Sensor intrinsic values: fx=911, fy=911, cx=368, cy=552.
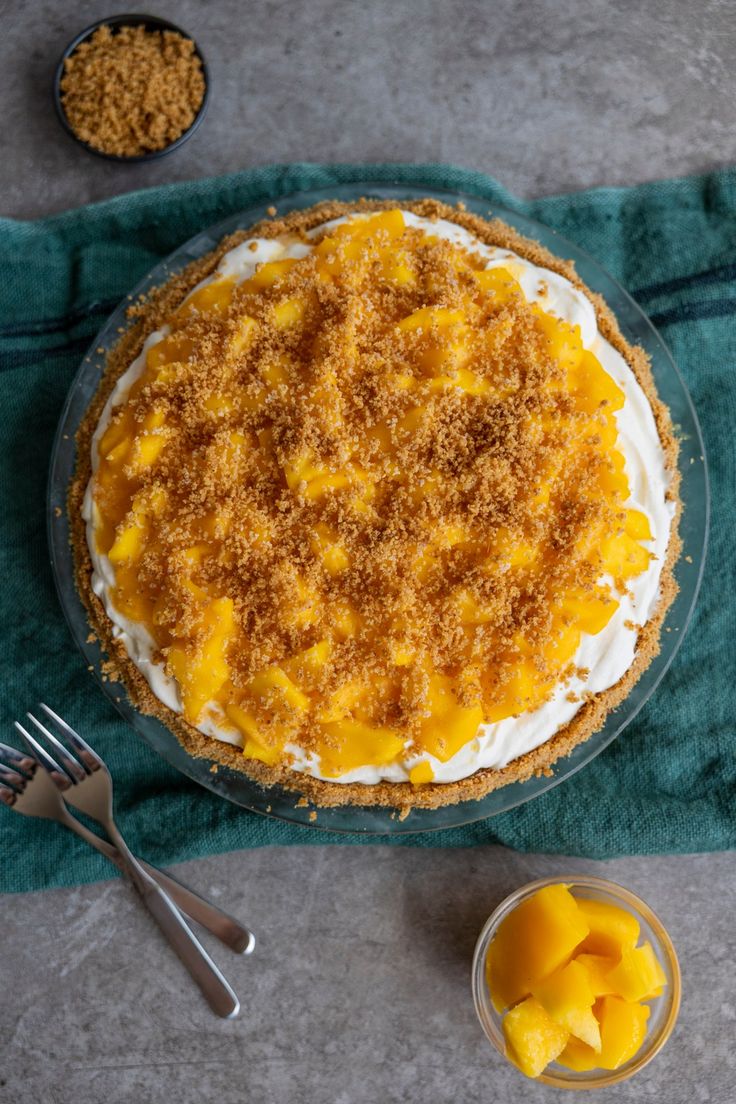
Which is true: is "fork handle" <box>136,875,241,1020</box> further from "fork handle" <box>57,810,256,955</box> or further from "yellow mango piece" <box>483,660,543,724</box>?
"yellow mango piece" <box>483,660,543,724</box>

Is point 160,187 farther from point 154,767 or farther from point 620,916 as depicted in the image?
point 620,916

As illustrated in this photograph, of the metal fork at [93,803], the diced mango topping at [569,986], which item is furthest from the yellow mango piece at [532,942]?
the metal fork at [93,803]

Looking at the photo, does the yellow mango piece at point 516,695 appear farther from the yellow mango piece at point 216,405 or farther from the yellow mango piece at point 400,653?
the yellow mango piece at point 216,405

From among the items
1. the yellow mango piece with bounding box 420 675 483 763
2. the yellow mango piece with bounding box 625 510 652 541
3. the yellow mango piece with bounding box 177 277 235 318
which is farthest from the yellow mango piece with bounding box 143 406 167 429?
the yellow mango piece with bounding box 625 510 652 541

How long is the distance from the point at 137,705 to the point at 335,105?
1.66 m

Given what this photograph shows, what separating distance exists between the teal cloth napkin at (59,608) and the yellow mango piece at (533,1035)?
0.37 metres

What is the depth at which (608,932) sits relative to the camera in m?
2.02

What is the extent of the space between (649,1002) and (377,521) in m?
1.34

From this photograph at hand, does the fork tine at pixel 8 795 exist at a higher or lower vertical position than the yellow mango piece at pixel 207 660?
lower

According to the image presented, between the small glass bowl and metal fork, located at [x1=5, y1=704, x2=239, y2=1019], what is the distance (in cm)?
59

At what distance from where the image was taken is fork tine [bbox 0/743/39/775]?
214 cm

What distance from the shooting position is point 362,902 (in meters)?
2.25

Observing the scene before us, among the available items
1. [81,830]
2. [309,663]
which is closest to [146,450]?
[309,663]

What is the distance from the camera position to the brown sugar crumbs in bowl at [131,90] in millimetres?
2303
